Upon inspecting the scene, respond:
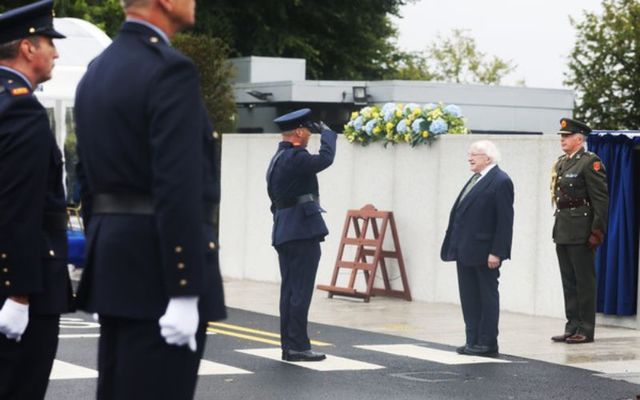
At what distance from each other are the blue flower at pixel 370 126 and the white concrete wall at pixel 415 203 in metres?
0.25

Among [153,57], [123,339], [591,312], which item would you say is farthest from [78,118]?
[591,312]

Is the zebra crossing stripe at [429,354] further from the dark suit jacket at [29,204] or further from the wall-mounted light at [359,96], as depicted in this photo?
the wall-mounted light at [359,96]

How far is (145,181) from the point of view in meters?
4.71

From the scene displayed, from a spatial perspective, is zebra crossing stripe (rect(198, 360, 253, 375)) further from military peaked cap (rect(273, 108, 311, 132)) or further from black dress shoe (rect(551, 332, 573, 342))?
black dress shoe (rect(551, 332, 573, 342))

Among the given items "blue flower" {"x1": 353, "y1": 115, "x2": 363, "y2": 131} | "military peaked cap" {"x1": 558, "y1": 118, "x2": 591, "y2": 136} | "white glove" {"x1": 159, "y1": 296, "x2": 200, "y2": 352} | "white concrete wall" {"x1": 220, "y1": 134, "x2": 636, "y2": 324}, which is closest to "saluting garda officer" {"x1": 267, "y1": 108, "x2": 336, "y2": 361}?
"military peaked cap" {"x1": 558, "y1": 118, "x2": 591, "y2": 136}

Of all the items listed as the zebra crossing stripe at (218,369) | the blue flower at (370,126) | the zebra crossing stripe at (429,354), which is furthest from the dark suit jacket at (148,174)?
the blue flower at (370,126)

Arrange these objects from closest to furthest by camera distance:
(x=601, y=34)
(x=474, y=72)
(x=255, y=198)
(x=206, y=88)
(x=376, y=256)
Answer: (x=376, y=256) → (x=255, y=198) → (x=206, y=88) → (x=601, y=34) → (x=474, y=72)

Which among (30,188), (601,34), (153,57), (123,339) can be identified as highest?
(601,34)

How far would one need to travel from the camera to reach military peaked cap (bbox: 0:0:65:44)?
6078mm

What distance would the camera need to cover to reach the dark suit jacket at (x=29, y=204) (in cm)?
588

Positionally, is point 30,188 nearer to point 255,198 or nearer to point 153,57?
point 153,57

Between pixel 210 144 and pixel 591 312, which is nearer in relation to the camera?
pixel 210 144

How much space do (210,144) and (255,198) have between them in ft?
52.2

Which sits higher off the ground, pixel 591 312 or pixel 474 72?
pixel 474 72
